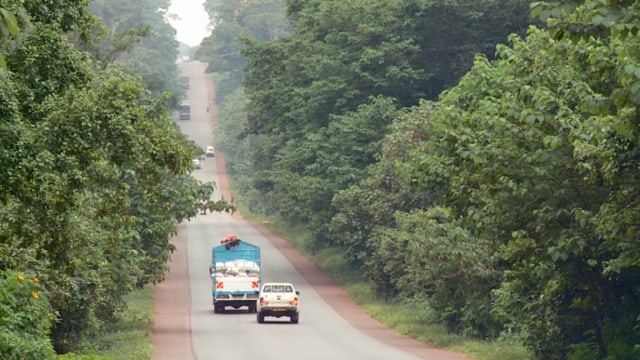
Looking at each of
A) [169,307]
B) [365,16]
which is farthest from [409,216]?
[365,16]

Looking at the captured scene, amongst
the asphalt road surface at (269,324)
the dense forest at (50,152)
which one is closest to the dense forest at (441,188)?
the dense forest at (50,152)

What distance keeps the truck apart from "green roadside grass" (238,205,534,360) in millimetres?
4723

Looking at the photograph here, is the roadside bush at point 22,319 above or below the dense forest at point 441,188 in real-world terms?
below

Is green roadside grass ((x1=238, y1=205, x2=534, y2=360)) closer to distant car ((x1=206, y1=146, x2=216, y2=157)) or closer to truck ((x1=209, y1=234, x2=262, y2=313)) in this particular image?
truck ((x1=209, y1=234, x2=262, y2=313))

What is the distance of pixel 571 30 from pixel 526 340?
17.2 metres

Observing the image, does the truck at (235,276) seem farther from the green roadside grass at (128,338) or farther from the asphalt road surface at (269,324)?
the green roadside grass at (128,338)

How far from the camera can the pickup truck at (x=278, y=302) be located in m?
44.4

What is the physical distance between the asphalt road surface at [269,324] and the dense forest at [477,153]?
2.13 m

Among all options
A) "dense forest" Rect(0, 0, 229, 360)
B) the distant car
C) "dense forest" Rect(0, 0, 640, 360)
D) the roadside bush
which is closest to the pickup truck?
"dense forest" Rect(0, 0, 640, 360)

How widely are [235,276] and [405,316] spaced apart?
7799 mm

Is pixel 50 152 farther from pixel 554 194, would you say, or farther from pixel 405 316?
pixel 405 316

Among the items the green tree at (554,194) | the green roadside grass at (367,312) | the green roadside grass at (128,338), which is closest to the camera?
the green tree at (554,194)

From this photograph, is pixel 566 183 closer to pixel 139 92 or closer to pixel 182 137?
pixel 139 92

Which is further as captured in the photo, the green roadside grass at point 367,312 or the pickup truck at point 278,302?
the pickup truck at point 278,302
